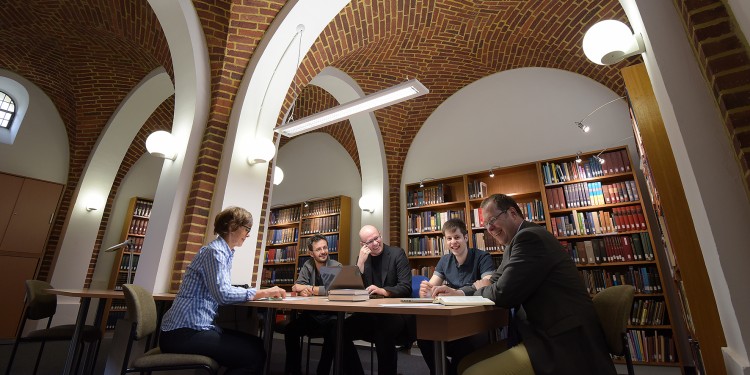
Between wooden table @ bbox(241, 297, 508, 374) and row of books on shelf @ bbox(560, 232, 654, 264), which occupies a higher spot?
row of books on shelf @ bbox(560, 232, 654, 264)

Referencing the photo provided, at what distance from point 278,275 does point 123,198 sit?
3604 millimetres

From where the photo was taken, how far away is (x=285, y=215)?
7.29 metres

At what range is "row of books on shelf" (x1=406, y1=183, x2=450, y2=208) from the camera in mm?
5523

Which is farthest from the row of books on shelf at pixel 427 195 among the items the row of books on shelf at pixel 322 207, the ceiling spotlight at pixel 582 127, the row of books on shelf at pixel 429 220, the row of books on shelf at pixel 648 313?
the row of books on shelf at pixel 648 313

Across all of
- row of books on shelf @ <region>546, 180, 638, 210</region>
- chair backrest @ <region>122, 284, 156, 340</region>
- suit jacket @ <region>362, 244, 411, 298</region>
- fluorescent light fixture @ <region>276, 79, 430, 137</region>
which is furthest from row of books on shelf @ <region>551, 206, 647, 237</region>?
chair backrest @ <region>122, 284, 156, 340</region>

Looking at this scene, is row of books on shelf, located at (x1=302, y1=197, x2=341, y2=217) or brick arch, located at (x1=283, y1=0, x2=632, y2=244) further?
row of books on shelf, located at (x1=302, y1=197, x2=341, y2=217)

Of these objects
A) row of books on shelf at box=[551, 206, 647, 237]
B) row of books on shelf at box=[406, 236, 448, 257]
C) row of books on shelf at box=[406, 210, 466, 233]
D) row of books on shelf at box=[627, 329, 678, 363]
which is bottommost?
row of books on shelf at box=[627, 329, 678, 363]

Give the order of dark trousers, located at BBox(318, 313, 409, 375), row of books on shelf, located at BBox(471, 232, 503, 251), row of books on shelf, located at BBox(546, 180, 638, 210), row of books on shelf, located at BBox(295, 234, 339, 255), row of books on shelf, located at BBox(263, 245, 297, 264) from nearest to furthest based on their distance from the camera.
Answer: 1. dark trousers, located at BBox(318, 313, 409, 375)
2. row of books on shelf, located at BBox(546, 180, 638, 210)
3. row of books on shelf, located at BBox(471, 232, 503, 251)
4. row of books on shelf, located at BBox(295, 234, 339, 255)
5. row of books on shelf, located at BBox(263, 245, 297, 264)

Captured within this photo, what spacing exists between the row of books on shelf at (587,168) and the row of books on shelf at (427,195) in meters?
1.49

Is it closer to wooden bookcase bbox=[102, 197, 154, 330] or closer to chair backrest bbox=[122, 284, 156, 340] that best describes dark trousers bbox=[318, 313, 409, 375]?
chair backrest bbox=[122, 284, 156, 340]

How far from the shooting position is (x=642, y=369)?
3686 millimetres

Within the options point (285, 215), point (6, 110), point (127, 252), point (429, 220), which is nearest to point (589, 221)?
point (429, 220)

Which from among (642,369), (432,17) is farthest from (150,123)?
(642,369)

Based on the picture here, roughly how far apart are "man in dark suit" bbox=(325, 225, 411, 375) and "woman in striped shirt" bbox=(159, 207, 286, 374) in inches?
32.9
